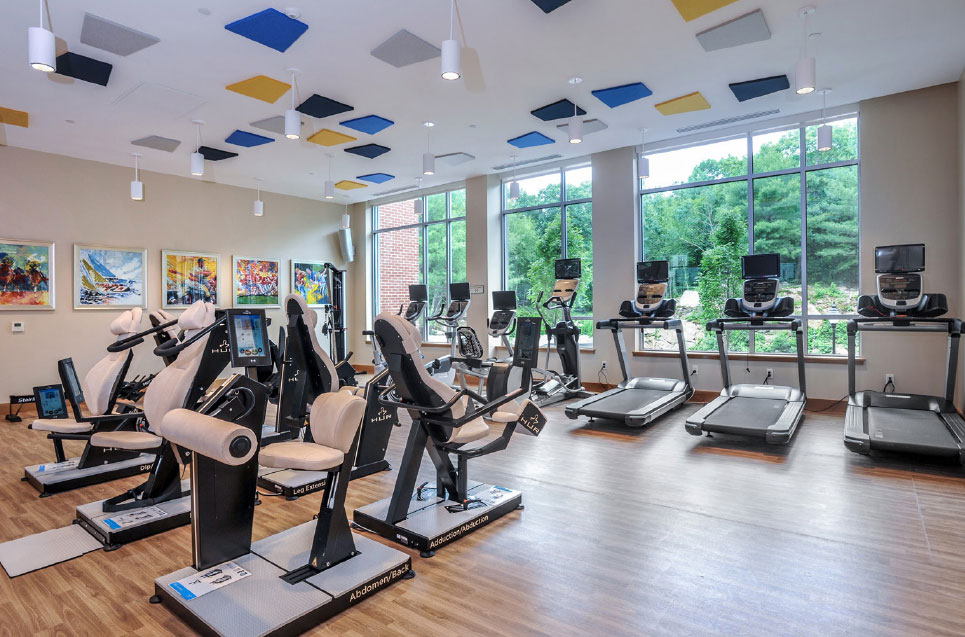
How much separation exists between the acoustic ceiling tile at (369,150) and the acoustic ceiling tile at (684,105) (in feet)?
12.4

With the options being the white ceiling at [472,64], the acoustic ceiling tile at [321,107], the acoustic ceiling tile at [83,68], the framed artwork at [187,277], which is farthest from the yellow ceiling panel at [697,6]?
the framed artwork at [187,277]

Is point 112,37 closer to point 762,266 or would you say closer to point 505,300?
point 505,300

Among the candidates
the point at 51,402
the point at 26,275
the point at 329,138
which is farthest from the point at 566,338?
the point at 26,275

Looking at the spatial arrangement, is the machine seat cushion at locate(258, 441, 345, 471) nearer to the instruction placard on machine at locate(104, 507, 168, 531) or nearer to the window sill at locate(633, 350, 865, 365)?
the instruction placard on machine at locate(104, 507, 168, 531)

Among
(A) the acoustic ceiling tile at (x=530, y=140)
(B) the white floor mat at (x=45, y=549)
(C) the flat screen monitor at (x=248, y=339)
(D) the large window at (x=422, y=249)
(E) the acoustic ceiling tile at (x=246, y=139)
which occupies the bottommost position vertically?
(B) the white floor mat at (x=45, y=549)

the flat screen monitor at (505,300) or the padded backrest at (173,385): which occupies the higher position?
the flat screen monitor at (505,300)

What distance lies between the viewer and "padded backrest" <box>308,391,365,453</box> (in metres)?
2.52

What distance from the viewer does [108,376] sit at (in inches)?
155

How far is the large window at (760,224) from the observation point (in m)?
6.92

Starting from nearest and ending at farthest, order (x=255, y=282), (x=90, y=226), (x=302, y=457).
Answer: (x=302, y=457) → (x=90, y=226) → (x=255, y=282)

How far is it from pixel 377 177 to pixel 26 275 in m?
5.29

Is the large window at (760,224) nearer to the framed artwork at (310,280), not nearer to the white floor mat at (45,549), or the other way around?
the framed artwork at (310,280)

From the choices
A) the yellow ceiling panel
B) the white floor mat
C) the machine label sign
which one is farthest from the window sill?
the white floor mat

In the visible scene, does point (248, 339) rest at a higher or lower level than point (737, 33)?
lower
